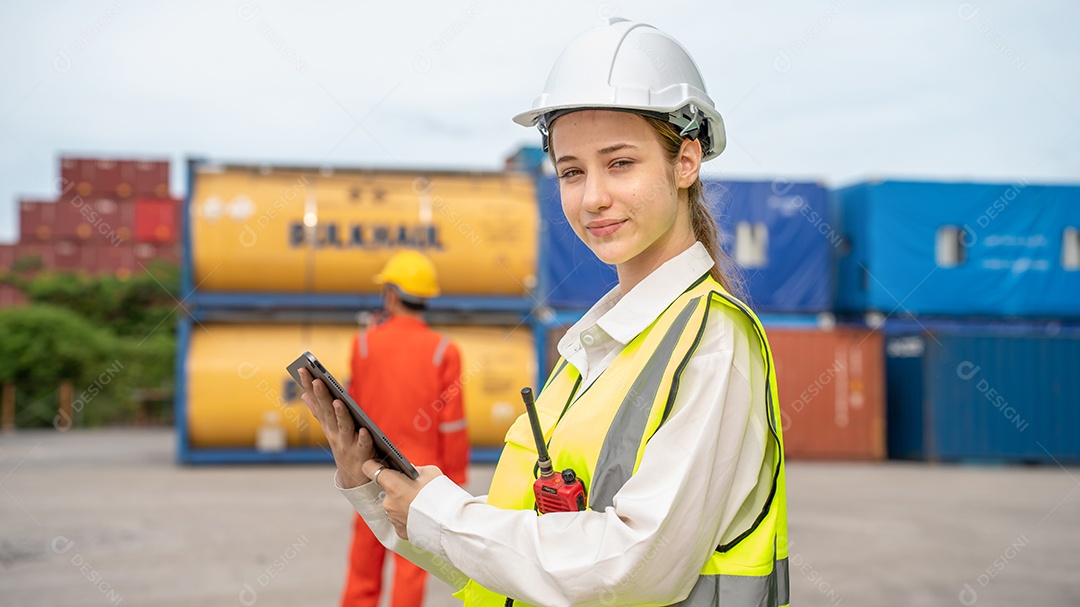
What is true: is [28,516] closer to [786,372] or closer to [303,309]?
[303,309]

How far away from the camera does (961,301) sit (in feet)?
55.7

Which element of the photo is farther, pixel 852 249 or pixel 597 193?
pixel 852 249

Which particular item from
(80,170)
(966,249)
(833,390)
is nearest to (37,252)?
(80,170)

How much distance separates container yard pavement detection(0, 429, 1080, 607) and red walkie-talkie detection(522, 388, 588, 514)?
470 cm

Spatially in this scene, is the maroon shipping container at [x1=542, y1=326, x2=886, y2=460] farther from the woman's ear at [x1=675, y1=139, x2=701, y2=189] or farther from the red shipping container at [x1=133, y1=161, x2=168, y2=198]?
the red shipping container at [x1=133, y1=161, x2=168, y2=198]

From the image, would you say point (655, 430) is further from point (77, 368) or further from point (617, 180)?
point (77, 368)

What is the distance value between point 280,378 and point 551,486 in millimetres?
12191

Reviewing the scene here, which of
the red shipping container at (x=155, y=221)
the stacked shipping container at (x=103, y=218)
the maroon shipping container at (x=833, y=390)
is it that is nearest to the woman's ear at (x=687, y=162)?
the maroon shipping container at (x=833, y=390)

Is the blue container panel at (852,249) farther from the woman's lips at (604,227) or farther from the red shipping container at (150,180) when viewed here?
the red shipping container at (150,180)

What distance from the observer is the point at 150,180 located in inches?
2126

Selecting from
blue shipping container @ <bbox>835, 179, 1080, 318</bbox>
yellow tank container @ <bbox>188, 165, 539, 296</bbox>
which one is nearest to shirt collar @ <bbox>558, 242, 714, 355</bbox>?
yellow tank container @ <bbox>188, 165, 539, 296</bbox>

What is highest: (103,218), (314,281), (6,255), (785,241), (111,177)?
(111,177)

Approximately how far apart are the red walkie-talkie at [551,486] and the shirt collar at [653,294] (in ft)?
0.66

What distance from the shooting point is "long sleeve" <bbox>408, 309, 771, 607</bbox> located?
134 centimetres
